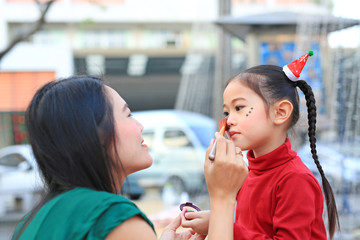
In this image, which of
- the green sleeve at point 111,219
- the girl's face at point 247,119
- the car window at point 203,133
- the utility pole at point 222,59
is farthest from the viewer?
the car window at point 203,133

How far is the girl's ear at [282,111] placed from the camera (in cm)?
131

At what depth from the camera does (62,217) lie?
99cm

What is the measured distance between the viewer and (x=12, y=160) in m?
9.60

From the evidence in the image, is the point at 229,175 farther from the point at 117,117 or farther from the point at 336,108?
the point at 336,108

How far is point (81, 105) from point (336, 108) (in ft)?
15.8

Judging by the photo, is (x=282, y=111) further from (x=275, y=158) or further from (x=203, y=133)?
(x=203, y=133)

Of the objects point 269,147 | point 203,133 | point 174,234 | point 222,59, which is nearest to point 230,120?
point 269,147

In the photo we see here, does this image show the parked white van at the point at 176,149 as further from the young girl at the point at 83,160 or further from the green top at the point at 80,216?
the green top at the point at 80,216

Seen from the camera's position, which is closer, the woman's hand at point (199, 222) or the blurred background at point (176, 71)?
the woman's hand at point (199, 222)

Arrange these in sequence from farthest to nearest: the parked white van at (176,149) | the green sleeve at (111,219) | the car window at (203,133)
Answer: the car window at (203,133), the parked white van at (176,149), the green sleeve at (111,219)

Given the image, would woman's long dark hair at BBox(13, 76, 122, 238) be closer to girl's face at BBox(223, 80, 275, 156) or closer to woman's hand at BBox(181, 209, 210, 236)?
woman's hand at BBox(181, 209, 210, 236)

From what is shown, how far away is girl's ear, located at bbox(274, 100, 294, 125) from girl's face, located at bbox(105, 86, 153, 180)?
39cm

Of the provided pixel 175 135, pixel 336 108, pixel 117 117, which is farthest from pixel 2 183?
pixel 117 117

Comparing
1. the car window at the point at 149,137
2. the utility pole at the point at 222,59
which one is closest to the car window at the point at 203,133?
the car window at the point at 149,137
